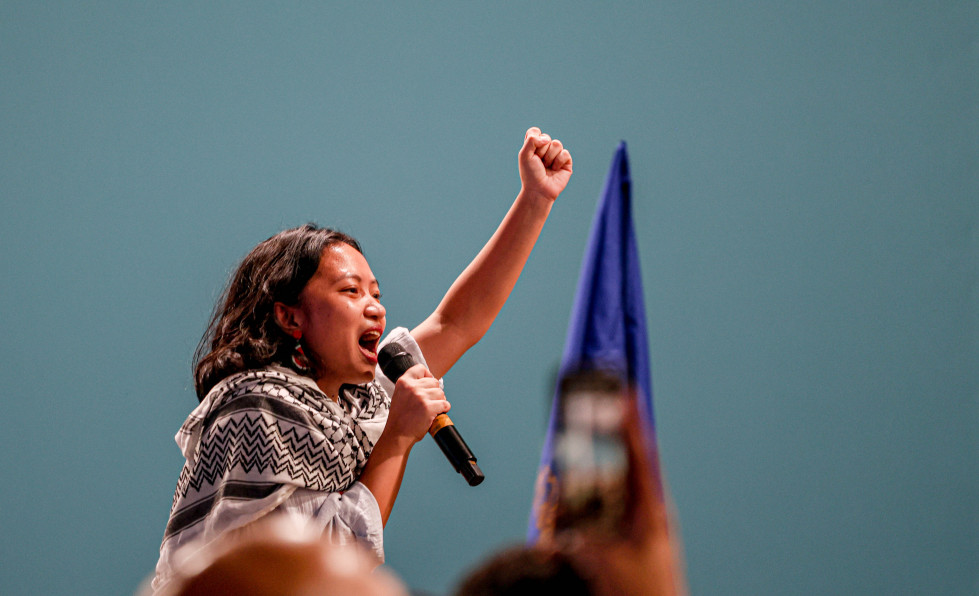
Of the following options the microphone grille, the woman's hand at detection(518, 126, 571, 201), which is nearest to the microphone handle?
the microphone grille

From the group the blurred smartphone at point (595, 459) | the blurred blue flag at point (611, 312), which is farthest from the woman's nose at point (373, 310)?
the blurred smartphone at point (595, 459)

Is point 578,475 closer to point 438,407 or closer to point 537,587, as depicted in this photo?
point 537,587

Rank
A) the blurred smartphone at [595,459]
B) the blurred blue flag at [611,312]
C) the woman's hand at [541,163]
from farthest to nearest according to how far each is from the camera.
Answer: the woman's hand at [541,163], the blurred blue flag at [611,312], the blurred smartphone at [595,459]

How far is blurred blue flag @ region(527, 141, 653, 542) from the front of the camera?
117 centimetres

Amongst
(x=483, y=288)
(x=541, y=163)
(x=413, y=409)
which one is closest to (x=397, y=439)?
(x=413, y=409)

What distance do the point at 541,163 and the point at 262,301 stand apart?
48 centimetres

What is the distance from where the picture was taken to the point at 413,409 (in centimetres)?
109

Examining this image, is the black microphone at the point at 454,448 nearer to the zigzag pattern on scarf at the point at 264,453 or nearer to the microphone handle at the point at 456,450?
the microphone handle at the point at 456,450

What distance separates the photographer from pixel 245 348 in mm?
1208

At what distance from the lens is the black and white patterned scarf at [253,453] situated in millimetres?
1018

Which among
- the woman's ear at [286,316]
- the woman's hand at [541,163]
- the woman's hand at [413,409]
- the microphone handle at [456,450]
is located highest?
the woman's hand at [541,163]

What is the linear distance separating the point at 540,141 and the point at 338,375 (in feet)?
1.59

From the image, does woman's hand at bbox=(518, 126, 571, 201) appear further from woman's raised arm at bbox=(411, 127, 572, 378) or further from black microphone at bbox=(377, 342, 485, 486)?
black microphone at bbox=(377, 342, 485, 486)

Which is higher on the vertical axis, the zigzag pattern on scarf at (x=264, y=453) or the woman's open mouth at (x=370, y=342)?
the woman's open mouth at (x=370, y=342)
